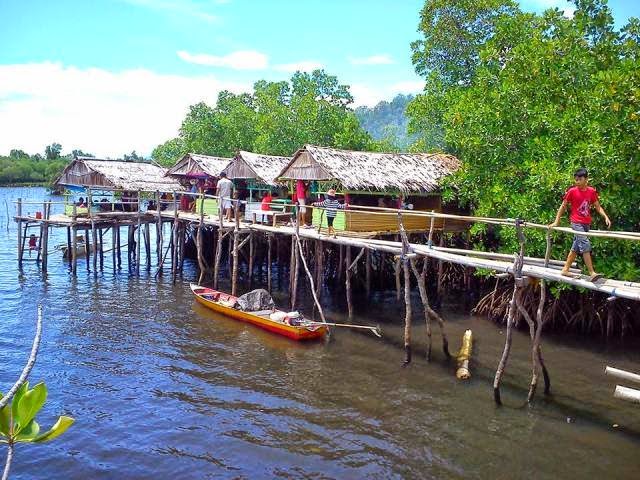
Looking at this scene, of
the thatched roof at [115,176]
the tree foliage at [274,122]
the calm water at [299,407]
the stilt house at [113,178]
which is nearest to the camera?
the calm water at [299,407]

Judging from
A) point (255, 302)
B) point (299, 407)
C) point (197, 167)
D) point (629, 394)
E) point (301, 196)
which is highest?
point (197, 167)

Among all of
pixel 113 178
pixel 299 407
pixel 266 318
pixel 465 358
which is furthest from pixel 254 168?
pixel 299 407

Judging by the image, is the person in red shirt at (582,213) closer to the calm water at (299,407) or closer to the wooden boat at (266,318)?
the calm water at (299,407)

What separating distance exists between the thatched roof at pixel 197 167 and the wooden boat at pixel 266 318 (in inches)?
305

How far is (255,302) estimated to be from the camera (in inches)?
616

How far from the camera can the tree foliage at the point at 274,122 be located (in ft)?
104

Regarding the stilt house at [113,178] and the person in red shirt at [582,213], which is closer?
the person in red shirt at [582,213]

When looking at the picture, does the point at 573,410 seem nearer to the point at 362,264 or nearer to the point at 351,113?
the point at 362,264

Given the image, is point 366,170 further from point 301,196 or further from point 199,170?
point 199,170

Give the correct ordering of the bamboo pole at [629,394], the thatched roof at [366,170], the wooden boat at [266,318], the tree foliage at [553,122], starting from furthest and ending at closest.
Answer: the thatched roof at [366,170] < the wooden boat at [266,318] < the tree foliage at [553,122] < the bamboo pole at [629,394]

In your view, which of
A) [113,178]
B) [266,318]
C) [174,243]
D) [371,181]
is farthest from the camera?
[113,178]

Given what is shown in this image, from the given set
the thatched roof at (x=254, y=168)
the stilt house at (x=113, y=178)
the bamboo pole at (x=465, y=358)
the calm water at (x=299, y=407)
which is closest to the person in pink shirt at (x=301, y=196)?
the thatched roof at (x=254, y=168)

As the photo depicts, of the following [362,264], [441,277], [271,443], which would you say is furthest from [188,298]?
[271,443]

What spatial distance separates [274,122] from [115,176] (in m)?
10.5
